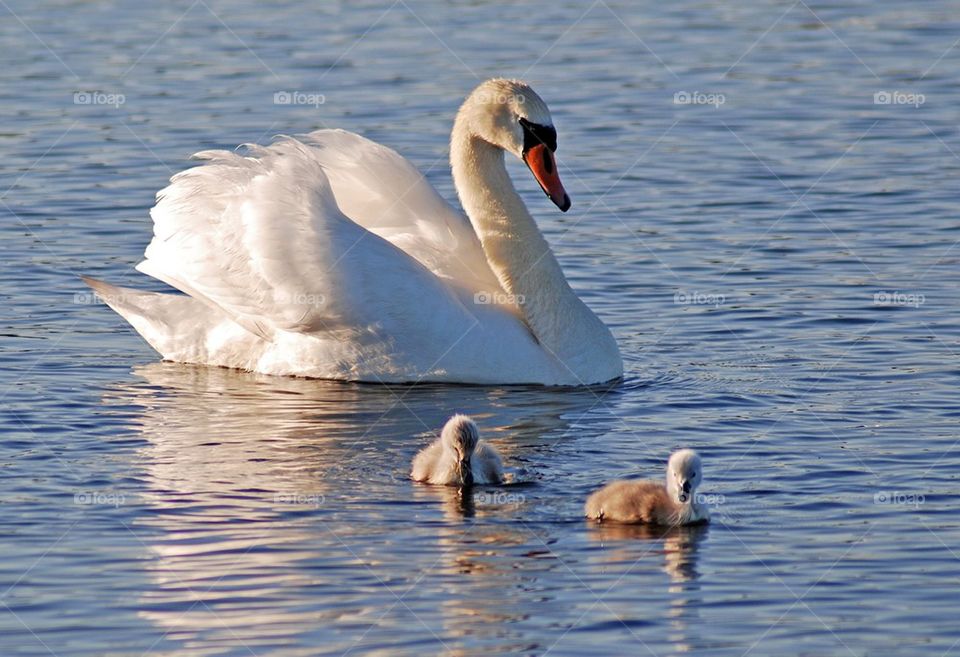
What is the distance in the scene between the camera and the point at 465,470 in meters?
9.42

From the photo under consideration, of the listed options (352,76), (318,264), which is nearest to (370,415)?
(318,264)

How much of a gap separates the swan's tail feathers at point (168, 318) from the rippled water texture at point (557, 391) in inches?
9.8

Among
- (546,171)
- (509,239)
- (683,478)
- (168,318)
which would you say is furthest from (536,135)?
(683,478)

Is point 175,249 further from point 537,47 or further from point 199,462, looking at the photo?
point 537,47

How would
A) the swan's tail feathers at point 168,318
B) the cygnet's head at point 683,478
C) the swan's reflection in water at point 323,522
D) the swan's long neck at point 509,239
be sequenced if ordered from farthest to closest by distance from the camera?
the swan's tail feathers at point 168,318
the swan's long neck at point 509,239
the cygnet's head at point 683,478
the swan's reflection in water at point 323,522

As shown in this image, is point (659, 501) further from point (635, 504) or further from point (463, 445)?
point (463, 445)

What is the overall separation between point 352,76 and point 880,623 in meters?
13.6

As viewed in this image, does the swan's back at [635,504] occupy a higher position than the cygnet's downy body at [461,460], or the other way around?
the cygnet's downy body at [461,460]

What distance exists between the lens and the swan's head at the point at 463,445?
939cm

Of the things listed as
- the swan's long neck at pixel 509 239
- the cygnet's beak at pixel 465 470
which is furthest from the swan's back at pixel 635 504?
the swan's long neck at pixel 509 239

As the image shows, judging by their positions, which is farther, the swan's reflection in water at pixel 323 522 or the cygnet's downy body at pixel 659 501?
the cygnet's downy body at pixel 659 501

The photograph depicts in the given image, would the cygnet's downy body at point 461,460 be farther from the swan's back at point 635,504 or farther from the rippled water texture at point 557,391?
the swan's back at point 635,504

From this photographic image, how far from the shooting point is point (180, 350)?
1268 cm

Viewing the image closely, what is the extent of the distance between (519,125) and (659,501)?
3851 millimetres
